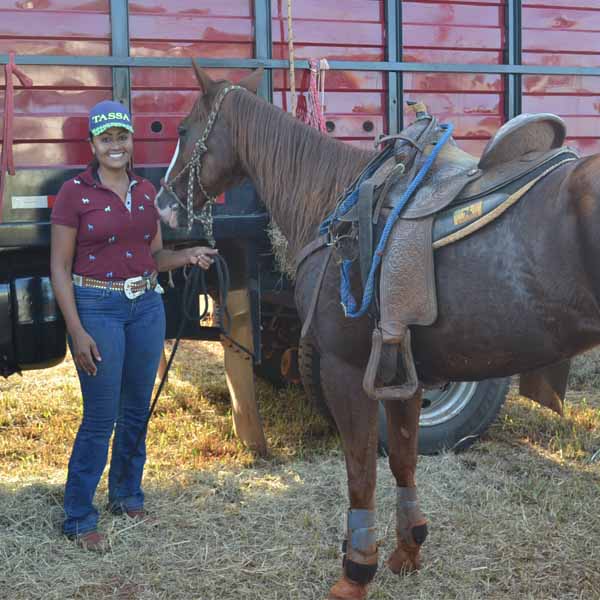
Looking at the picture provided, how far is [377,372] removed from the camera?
2488 mm

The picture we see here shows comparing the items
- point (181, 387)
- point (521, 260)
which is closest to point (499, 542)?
point (521, 260)

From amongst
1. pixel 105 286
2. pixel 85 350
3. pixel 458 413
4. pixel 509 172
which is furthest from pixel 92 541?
pixel 509 172

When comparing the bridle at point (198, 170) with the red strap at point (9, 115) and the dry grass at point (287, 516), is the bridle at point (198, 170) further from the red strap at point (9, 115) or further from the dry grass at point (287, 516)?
the dry grass at point (287, 516)

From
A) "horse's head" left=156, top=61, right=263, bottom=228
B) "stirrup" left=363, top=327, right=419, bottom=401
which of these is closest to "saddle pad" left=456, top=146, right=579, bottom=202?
"stirrup" left=363, top=327, right=419, bottom=401

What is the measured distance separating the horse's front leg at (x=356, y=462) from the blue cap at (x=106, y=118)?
1.21 metres

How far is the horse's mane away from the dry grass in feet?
4.18

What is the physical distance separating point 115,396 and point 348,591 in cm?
121

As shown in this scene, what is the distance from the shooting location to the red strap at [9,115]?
3.14 m

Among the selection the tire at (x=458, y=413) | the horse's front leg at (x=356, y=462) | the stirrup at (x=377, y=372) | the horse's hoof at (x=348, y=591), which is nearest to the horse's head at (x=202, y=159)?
the horse's front leg at (x=356, y=462)

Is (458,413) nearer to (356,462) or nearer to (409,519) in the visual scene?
(409,519)

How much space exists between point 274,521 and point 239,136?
5.55ft

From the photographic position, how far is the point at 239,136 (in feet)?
9.86

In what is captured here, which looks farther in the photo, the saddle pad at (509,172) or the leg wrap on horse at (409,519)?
the leg wrap on horse at (409,519)

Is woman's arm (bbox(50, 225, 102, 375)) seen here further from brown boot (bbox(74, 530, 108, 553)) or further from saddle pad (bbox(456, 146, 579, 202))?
saddle pad (bbox(456, 146, 579, 202))
